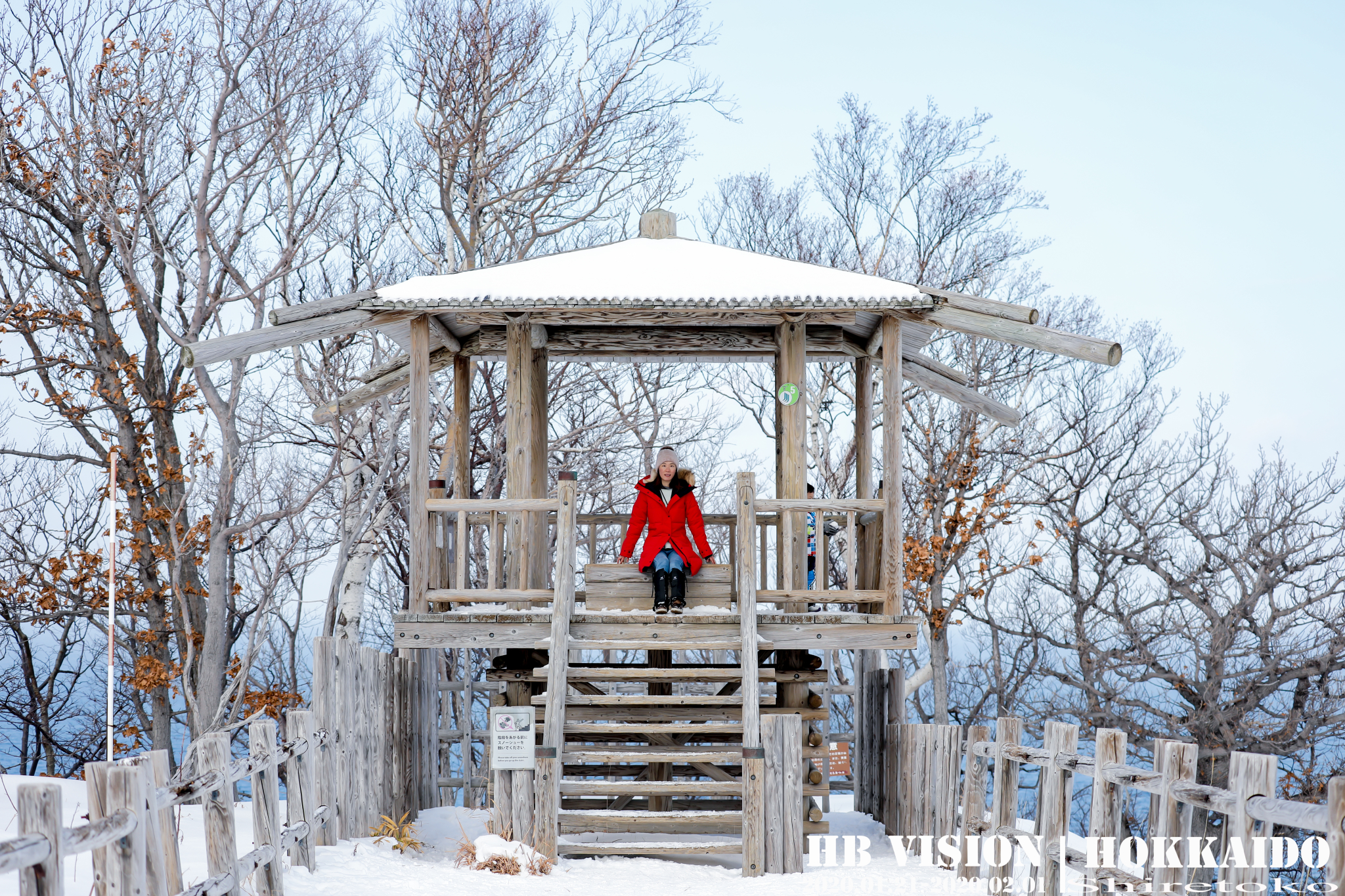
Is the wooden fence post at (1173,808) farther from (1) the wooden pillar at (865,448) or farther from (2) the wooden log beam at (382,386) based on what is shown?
(2) the wooden log beam at (382,386)

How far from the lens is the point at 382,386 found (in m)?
14.5

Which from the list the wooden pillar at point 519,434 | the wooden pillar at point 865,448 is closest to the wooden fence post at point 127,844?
the wooden pillar at point 519,434

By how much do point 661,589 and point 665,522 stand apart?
2.09ft

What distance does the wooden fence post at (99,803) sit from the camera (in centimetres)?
554

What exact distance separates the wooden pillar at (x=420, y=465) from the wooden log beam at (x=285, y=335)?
322mm

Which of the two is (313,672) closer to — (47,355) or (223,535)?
(223,535)

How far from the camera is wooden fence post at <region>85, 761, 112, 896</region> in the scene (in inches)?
218

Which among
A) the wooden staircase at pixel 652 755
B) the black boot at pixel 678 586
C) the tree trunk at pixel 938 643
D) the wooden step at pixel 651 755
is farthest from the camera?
the tree trunk at pixel 938 643

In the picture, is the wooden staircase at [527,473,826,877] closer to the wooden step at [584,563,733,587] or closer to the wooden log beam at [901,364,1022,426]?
the wooden step at [584,563,733,587]

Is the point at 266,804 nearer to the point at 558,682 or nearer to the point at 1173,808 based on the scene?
the point at 558,682

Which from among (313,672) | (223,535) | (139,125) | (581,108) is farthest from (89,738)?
(313,672)

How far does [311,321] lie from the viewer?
39.1 ft

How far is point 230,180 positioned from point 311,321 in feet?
28.7

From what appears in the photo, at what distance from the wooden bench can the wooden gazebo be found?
2 centimetres
